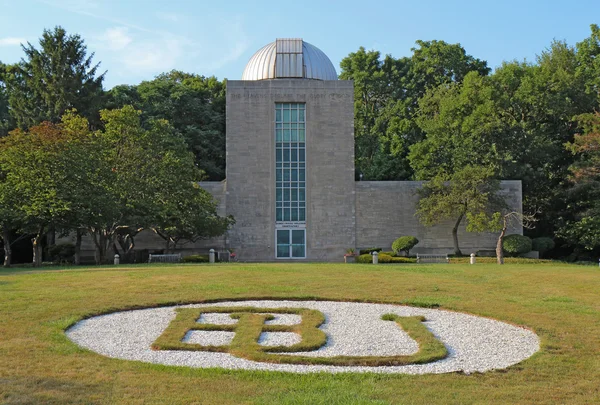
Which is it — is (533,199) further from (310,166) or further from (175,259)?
(175,259)

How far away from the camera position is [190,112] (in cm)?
5184

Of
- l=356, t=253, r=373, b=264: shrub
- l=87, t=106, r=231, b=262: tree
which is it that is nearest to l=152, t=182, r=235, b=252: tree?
l=87, t=106, r=231, b=262: tree

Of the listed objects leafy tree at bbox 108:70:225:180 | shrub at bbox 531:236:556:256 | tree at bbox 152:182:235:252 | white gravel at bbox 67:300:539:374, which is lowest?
white gravel at bbox 67:300:539:374

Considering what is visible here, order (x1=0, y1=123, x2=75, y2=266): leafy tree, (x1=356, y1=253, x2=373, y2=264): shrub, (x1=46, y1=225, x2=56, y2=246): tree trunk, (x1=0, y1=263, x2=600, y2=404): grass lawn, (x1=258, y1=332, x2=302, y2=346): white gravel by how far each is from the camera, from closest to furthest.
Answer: (x1=0, y1=263, x2=600, y2=404): grass lawn < (x1=258, y1=332, x2=302, y2=346): white gravel < (x1=0, y1=123, x2=75, y2=266): leafy tree < (x1=356, y1=253, x2=373, y2=264): shrub < (x1=46, y1=225, x2=56, y2=246): tree trunk

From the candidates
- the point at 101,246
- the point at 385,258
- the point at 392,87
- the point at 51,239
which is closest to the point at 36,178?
the point at 101,246

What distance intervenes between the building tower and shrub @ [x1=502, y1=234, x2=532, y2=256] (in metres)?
9.28

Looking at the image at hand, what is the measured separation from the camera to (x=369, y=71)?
58.1 meters

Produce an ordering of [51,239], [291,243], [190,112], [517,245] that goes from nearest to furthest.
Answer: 1. [517,245]
2. [291,243]
3. [51,239]
4. [190,112]

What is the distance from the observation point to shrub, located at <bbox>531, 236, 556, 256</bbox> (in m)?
41.8

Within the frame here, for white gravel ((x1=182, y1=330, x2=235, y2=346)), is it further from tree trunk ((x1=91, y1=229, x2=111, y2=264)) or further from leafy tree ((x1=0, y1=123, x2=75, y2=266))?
tree trunk ((x1=91, y1=229, x2=111, y2=264))

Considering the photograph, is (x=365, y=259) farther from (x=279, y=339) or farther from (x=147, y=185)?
(x=279, y=339)

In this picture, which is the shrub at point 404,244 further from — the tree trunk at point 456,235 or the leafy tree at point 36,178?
the leafy tree at point 36,178

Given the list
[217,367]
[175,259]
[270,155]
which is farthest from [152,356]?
[270,155]

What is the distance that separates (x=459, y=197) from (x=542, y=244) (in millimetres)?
6333
